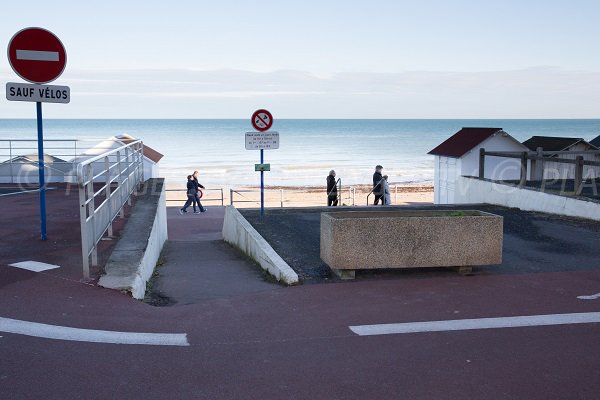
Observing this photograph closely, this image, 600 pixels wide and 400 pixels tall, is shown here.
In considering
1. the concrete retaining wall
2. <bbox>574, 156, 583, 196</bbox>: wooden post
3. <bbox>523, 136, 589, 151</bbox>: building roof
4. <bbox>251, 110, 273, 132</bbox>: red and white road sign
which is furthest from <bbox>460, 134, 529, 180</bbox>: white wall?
<bbox>251, 110, 273, 132</bbox>: red and white road sign

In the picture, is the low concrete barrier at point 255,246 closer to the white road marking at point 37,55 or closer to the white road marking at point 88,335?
the white road marking at point 88,335

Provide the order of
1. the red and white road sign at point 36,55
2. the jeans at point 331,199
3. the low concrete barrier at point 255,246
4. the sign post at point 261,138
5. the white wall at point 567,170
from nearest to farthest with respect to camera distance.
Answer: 1. the red and white road sign at point 36,55
2. the low concrete barrier at point 255,246
3. the sign post at point 261,138
4. the white wall at point 567,170
5. the jeans at point 331,199

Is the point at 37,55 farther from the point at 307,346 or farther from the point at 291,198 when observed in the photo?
the point at 291,198

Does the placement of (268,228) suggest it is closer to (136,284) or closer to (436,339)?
(136,284)

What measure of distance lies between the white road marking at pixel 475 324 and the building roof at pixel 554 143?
18.9 m

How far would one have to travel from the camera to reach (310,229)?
39.5 feet

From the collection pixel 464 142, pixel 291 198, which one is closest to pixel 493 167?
pixel 464 142

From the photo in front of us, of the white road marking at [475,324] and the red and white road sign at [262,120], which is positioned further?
the red and white road sign at [262,120]

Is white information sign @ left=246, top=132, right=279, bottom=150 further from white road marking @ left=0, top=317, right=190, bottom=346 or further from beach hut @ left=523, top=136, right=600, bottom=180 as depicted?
beach hut @ left=523, top=136, right=600, bottom=180

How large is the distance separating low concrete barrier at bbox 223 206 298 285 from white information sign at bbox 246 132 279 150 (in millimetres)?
1472

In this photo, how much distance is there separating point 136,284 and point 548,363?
158 inches

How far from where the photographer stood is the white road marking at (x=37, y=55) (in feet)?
25.7

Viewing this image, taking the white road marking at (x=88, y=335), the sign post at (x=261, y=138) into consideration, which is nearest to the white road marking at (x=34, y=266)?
the white road marking at (x=88, y=335)

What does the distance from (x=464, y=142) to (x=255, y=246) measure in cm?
1713
